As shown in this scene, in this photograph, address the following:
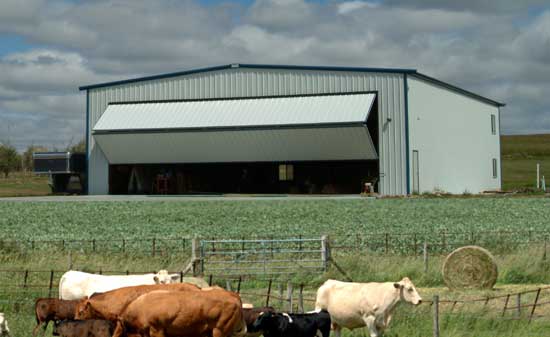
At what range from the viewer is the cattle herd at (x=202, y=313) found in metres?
10.8

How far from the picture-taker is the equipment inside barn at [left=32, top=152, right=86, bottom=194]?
212ft

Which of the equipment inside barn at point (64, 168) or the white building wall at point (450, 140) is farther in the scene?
the equipment inside barn at point (64, 168)

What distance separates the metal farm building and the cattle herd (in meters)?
40.7

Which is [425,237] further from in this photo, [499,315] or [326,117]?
[326,117]

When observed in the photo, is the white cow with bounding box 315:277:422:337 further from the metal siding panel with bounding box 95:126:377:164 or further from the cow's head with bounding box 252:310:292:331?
the metal siding panel with bounding box 95:126:377:164

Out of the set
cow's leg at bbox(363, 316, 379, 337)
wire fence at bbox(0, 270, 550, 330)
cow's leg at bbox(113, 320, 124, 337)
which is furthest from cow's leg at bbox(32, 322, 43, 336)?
cow's leg at bbox(363, 316, 379, 337)

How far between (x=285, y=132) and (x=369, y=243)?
3126 centimetres

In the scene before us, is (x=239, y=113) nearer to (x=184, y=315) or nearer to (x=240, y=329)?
(x=240, y=329)

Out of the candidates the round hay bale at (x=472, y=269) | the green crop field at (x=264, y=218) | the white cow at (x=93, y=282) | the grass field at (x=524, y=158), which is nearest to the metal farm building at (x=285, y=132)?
the green crop field at (x=264, y=218)

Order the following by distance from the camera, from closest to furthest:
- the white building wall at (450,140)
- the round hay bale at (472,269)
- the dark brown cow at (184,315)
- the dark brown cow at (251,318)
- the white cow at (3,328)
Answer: the dark brown cow at (184,315) < the dark brown cow at (251,318) < the white cow at (3,328) < the round hay bale at (472,269) < the white building wall at (450,140)

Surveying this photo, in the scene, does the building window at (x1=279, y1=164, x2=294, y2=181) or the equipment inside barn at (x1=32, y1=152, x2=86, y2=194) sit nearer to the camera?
the building window at (x1=279, y1=164, x2=294, y2=181)

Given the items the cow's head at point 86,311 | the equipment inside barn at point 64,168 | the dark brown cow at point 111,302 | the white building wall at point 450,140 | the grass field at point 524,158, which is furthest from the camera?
the grass field at point 524,158

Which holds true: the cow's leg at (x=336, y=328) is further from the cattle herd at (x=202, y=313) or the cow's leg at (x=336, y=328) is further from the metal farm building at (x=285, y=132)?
the metal farm building at (x=285, y=132)

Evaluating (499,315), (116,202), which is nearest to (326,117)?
(116,202)
